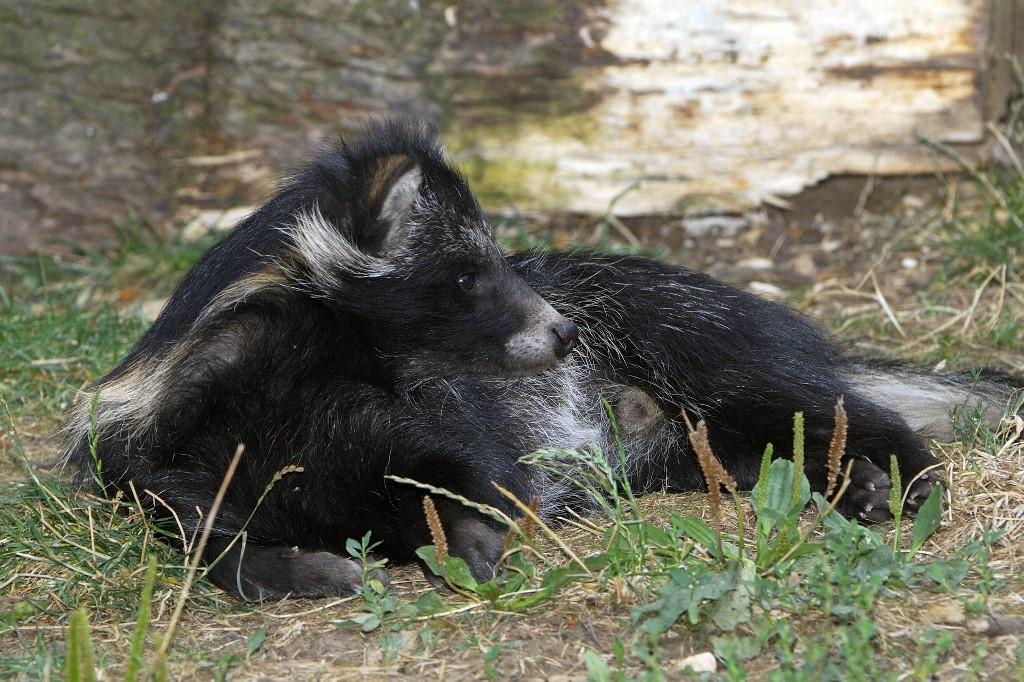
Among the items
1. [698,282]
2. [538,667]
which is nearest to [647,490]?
[698,282]

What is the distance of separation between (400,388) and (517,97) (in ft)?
10.6

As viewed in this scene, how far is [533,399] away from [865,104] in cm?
331

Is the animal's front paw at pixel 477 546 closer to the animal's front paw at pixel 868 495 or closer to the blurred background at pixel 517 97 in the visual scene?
the animal's front paw at pixel 868 495

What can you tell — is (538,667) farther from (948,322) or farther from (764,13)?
(764,13)

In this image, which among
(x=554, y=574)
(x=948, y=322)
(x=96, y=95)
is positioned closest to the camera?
(x=554, y=574)

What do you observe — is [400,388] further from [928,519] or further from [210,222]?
[210,222]

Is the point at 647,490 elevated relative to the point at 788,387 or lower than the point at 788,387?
lower

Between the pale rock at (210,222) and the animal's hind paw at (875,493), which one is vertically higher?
the pale rock at (210,222)

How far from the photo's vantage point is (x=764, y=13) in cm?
653

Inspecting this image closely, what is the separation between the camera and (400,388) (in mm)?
4078

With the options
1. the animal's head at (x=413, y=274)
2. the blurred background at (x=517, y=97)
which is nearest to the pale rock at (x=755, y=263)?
the blurred background at (x=517, y=97)

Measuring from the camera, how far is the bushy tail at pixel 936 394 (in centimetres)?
448

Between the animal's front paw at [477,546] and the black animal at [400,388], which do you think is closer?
the animal's front paw at [477,546]

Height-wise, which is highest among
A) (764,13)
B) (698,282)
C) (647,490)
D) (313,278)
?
(764,13)
